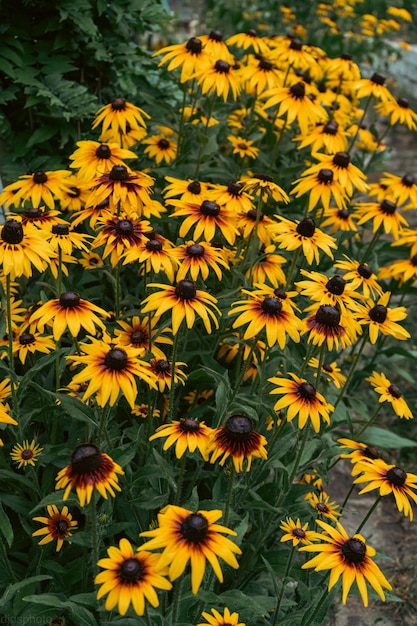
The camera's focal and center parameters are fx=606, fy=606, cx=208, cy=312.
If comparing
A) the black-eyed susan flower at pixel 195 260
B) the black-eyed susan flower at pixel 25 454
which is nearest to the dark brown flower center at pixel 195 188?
the black-eyed susan flower at pixel 195 260

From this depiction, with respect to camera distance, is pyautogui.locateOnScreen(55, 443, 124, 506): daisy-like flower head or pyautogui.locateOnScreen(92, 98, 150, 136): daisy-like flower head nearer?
pyautogui.locateOnScreen(55, 443, 124, 506): daisy-like flower head

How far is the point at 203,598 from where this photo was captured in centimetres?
Answer: 159

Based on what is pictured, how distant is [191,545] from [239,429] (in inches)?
13.3

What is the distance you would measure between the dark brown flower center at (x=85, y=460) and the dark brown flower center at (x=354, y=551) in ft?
2.19

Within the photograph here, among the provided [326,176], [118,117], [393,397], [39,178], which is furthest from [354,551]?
[118,117]

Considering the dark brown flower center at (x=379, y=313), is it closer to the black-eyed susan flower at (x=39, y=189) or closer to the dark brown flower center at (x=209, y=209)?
the dark brown flower center at (x=209, y=209)

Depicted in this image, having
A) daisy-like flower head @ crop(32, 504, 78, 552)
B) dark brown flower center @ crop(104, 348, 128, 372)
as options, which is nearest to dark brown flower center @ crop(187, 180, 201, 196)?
dark brown flower center @ crop(104, 348, 128, 372)

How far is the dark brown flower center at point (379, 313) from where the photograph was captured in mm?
2246

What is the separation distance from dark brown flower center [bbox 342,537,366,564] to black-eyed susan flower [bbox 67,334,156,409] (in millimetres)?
648

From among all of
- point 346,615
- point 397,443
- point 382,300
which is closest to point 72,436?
point 382,300

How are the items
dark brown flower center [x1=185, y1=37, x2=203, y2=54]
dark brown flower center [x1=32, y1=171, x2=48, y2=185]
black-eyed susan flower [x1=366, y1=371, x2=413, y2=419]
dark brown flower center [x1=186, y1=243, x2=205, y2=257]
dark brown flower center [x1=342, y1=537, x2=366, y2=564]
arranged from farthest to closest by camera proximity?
1. dark brown flower center [x1=185, y1=37, x2=203, y2=54]
2. dark brown flower center [x1=32, y1=171, x2=48, y2=185]
3. black-eyed susan flower [x1=366, y1=371, x2=413, y2=419]
4. dark brown flower center [x1=186, y1=243, x2=205, y2=257]
5. dark brown flower center [x1=342, y1=537, x2=366, y2=564]

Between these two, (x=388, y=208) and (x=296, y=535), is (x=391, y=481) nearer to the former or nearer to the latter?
(x=296, y=535)

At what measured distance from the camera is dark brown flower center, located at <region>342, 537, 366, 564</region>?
152 centimetres

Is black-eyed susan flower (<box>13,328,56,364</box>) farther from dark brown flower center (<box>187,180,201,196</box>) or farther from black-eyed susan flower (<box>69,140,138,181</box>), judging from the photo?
dark brown flower center (<box>187,180,201,196</box>)
